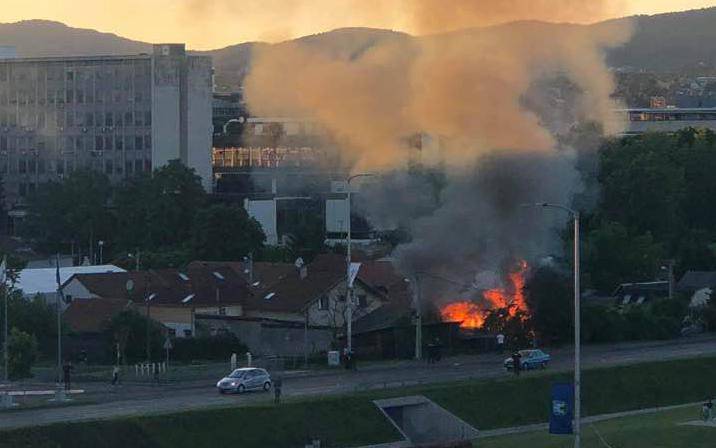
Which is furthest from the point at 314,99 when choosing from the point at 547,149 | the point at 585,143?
the point at 547,149

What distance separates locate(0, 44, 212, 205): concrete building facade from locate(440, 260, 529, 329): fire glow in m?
83.0

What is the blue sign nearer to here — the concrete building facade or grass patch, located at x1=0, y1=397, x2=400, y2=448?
grass patch, located at x1=0, y1=397, x2=400, y2=448

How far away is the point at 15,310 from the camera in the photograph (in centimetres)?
7881

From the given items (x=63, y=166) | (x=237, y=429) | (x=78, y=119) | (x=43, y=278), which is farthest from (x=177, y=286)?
(x=63, y=166)

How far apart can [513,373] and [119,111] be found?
107 m

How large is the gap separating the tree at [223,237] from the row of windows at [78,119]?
169ft

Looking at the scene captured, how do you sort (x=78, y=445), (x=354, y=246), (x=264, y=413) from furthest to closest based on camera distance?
(x=354, y=246), (x=264, y=413), (x=78, y=445)

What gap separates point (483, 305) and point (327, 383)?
18204 millimetres

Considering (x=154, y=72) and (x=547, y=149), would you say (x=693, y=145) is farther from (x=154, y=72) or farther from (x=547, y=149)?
(x=547, y=149)

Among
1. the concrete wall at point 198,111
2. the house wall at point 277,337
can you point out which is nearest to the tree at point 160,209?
the concrete wall at point 198,111

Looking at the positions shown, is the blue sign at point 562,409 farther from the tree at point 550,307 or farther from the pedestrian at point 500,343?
the tree at point 550,307

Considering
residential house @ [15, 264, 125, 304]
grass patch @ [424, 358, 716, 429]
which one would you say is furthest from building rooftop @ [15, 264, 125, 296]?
grass patch @ [424, 358, 716, 429]

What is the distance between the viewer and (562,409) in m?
48.2

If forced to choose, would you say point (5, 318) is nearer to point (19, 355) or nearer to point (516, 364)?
point (19, 355)
